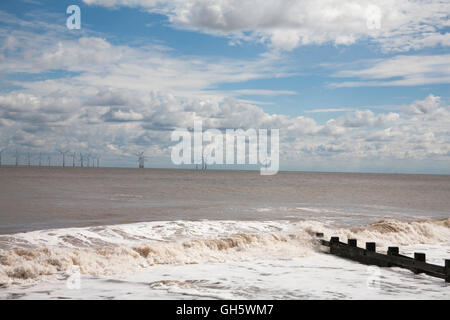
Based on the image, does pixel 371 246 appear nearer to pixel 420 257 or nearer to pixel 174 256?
pixel 420 257

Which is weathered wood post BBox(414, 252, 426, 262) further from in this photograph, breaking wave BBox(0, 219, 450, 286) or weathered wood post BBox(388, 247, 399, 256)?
breaking wave BBox(0, 219, 450, 286)

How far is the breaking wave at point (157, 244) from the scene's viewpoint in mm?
11453

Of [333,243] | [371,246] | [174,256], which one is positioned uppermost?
[371,246]

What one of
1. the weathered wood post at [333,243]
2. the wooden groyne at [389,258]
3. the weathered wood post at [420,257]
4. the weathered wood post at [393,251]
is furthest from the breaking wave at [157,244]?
the weathered wood post at [420,257]

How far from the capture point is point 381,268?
38.9ft

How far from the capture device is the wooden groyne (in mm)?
10383

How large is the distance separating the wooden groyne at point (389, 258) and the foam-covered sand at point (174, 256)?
0.26 m

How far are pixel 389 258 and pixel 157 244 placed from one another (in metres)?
7.15

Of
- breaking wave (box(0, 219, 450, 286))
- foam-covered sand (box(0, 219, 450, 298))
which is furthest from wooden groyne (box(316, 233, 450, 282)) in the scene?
breaking wave (box(0, 219, 450, 286))

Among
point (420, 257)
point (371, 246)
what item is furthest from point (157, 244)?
point (420, 257)

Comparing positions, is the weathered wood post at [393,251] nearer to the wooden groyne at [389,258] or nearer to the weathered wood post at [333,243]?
the wooden groyne at [389,258]

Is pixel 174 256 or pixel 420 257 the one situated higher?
pixel 420 257

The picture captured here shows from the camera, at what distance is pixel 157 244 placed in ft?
45.1
